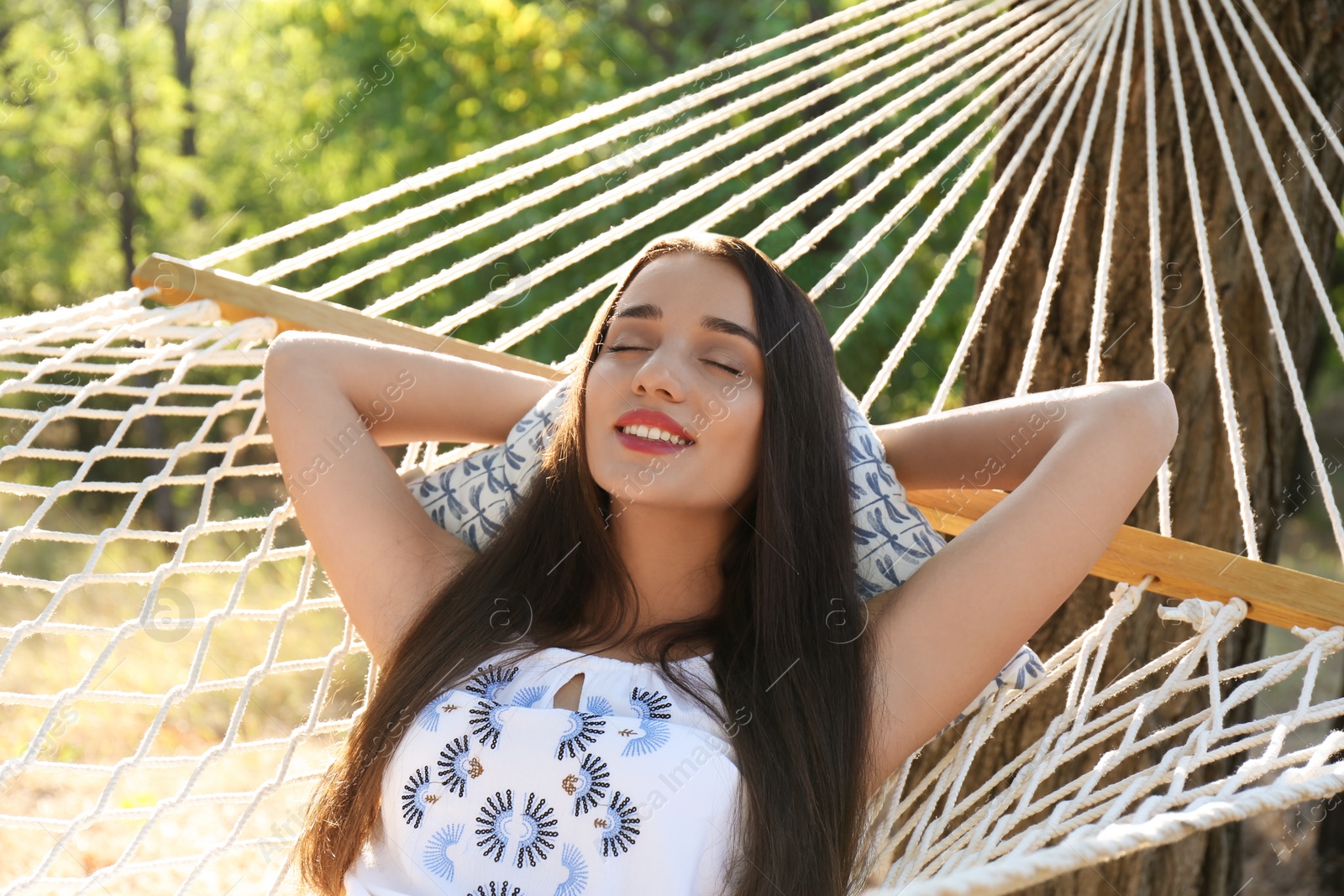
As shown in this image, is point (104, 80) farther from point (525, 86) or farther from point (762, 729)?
point (762, 729)

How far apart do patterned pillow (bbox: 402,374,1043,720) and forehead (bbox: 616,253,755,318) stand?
16 cm

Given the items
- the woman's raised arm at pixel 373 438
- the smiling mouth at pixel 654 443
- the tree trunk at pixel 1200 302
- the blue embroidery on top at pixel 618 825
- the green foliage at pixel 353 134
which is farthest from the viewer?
the green foliage at pixel 353 134

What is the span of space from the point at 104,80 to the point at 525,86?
2.77m

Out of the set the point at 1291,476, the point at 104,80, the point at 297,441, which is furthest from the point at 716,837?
the point at 104,80

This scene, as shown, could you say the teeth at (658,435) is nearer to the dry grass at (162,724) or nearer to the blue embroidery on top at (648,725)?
the blue embroidery on top at (648,725)

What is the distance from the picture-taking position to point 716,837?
43.0 inches

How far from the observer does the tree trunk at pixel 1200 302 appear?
1.83m

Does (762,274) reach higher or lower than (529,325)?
higher

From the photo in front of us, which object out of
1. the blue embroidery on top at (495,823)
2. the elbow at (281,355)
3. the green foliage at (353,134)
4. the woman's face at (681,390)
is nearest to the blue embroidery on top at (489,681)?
the blue embroidery on top at (495,823)

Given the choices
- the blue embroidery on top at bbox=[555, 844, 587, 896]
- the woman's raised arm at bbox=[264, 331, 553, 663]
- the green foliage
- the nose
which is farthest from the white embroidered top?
the green foliage

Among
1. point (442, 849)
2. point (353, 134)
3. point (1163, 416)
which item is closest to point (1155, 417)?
point (1163, 416)

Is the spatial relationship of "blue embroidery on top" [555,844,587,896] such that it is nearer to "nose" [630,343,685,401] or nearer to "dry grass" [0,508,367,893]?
"nose" [630,343,685,401]

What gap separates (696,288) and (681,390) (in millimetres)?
131

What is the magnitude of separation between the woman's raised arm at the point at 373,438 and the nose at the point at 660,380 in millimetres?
340
